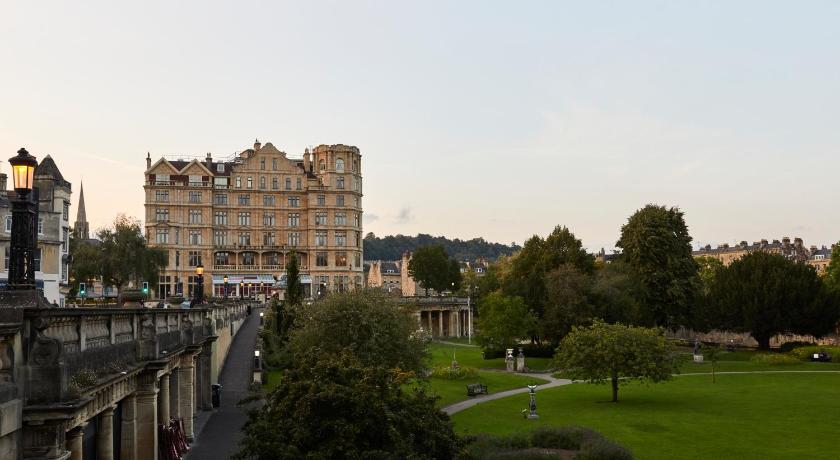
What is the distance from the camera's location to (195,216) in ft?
395

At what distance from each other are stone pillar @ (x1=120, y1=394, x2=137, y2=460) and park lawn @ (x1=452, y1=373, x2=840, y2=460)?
19.0 meters


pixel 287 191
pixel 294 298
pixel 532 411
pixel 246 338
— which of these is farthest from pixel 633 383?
pixel 287 191

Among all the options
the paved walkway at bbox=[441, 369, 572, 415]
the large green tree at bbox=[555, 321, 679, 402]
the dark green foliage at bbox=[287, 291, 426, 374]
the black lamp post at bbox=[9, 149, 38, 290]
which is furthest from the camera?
the large green tree at bbox=[555, 321, 679, 402]

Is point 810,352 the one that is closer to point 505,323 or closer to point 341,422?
point 505,323

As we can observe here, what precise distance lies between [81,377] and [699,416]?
3708 cm

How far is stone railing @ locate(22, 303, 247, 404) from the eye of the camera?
38.2 feet

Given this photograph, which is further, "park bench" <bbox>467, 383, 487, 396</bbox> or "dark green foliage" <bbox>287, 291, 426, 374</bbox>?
"park bench" <bbox>467, 383, 487, 396</bbox>

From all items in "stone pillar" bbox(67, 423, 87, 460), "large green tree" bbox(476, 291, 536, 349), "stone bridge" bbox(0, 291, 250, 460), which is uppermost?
"stone bridge" bbox(0, 291, 250, 460)

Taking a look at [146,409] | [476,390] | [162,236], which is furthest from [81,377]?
[162,236]

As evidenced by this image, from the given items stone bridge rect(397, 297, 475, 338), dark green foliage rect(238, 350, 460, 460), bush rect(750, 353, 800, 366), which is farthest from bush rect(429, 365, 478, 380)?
stone bridge rect(397, 297, 475, 338)

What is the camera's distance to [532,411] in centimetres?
4391

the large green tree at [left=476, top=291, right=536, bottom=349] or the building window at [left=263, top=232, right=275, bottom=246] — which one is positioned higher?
the building window at [left=263, top=232, right=275, bottom=246]

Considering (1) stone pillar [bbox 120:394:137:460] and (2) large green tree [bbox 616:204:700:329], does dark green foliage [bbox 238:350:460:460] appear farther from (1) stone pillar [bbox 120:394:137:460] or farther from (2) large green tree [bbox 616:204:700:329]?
(2) large green tree [bbox 616:204:700:329]

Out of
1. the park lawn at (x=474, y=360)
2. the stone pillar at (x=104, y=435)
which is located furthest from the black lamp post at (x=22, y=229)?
the park lawn at (x=474, y=360)
